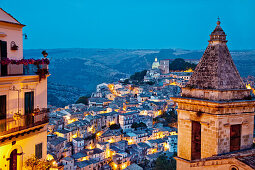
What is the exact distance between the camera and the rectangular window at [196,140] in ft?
27.7

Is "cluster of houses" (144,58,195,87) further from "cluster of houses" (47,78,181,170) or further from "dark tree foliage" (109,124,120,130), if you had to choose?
"dark tree foliage" (109,124,120,130)

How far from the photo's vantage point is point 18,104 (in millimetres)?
10352

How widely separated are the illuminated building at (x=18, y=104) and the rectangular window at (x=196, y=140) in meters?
5.76

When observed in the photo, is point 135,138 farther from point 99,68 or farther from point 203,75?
point 99,68

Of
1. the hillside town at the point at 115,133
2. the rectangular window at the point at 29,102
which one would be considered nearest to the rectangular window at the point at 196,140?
the rectangular window at the point at 29,102

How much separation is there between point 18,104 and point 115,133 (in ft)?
159

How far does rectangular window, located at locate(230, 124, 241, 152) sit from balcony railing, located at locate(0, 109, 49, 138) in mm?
6853

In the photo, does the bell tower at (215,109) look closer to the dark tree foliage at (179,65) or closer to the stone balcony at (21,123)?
the stone balcony at (21,123)

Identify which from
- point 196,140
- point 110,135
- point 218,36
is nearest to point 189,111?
point 196,140

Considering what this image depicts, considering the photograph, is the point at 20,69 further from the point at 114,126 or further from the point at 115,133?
the point at 114,126

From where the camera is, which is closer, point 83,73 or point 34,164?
point 34,164

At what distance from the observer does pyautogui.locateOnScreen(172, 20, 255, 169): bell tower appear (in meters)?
7.77

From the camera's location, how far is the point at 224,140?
309 inches

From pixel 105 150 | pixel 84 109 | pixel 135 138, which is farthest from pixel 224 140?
pixel 84 109
